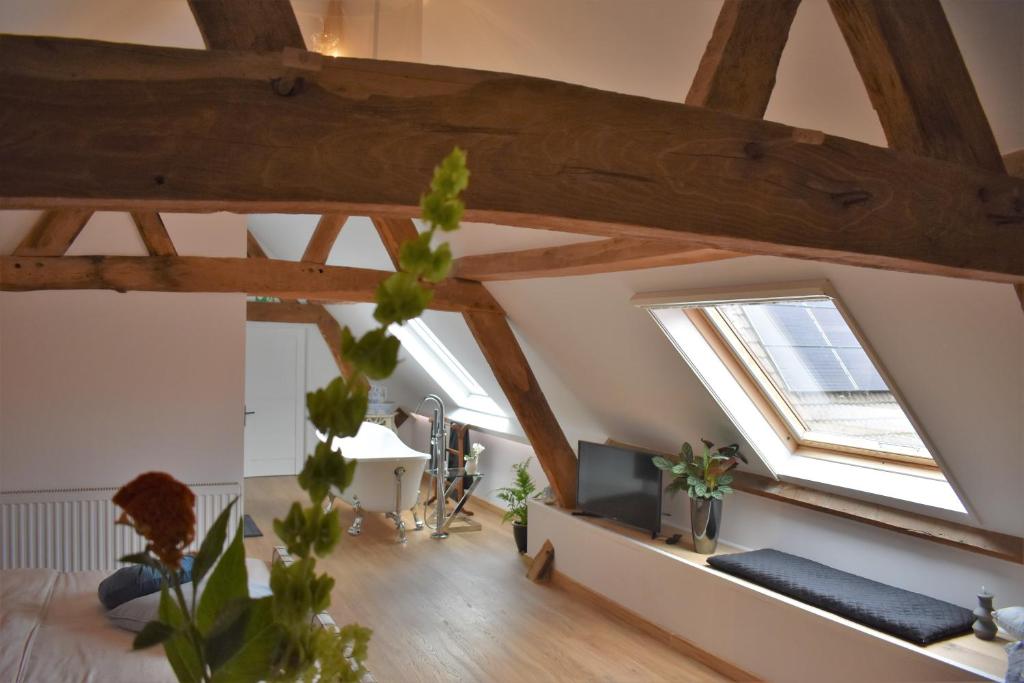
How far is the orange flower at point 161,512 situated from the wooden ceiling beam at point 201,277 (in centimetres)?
341

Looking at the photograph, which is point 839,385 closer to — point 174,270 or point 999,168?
point 999,168

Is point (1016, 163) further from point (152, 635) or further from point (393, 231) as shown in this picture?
point (393, 231)

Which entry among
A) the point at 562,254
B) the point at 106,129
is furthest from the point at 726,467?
the point at 106,129

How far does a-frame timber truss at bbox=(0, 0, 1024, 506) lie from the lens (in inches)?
49.4

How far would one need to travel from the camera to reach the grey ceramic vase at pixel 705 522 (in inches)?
168

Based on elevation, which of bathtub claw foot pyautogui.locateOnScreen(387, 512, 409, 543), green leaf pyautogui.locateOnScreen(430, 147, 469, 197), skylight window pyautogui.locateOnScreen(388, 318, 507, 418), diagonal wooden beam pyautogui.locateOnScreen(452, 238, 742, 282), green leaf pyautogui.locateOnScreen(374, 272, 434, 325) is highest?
diagonal wooden beam pyautogui.locateOnScreen(452, 238, 742, 282)

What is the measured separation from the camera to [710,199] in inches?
67.6

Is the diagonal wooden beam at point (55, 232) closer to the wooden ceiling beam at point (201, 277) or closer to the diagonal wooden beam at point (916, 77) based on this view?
the wooden ceiling beam at point (201, 277)

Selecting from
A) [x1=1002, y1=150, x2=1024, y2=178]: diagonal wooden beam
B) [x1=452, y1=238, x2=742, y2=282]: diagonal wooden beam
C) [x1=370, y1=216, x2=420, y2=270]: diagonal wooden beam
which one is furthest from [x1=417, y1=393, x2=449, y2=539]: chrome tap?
[x1=1002, y1=150, x2=1024, y2=178]: diagonal wooden beam

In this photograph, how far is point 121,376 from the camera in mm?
4711

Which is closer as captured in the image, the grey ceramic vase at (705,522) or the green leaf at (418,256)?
the green leaf at (418,256)

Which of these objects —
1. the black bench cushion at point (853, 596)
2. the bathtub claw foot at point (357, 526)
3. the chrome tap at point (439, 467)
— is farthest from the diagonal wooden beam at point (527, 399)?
the bathtub claw foot at point (357, 526)

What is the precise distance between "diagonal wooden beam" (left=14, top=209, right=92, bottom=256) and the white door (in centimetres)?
430

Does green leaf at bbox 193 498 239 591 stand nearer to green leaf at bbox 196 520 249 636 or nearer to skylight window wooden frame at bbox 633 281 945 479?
green leaf at bbox 196 520 249 636
